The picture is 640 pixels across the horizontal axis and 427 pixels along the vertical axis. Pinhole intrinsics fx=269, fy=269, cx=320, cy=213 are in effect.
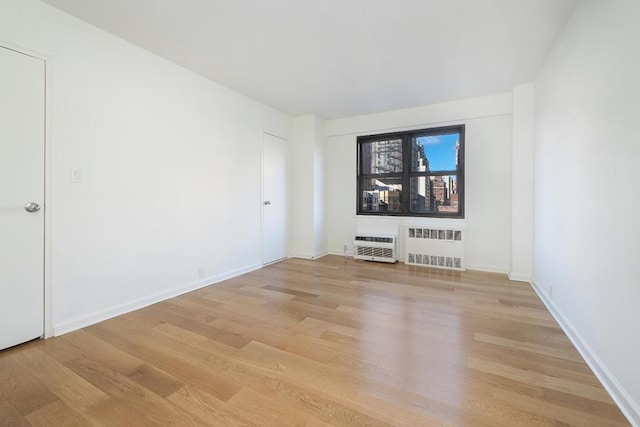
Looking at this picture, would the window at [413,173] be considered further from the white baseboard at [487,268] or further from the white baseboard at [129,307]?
the white baseboard at [129,307]

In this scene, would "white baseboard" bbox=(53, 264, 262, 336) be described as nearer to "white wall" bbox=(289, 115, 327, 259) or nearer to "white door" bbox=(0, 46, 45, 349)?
"white door" bbox=(0, 46, 45, 349)

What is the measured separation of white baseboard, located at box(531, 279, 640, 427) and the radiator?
5.51 ft

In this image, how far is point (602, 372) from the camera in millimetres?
1592

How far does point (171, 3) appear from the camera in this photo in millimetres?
2113

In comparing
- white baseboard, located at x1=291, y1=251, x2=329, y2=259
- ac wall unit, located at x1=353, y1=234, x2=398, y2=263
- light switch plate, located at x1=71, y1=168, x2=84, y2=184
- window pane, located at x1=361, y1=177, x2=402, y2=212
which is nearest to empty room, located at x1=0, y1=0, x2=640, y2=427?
light switch plate, located at x1=71, y1=168, x2=84, y2=184

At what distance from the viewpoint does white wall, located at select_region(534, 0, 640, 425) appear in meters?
1.38

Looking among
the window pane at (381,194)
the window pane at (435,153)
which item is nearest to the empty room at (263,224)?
the window pane at (435,153)

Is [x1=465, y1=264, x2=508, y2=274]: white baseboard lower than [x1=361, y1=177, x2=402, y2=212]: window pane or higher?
lower

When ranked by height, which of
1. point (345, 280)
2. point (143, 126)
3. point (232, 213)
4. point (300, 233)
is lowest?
point (345, 280)

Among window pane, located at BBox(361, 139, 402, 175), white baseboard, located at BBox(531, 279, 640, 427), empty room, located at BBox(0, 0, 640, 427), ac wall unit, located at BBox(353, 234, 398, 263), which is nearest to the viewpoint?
white baseboard, located at BBox(531, 279, 640, 427)

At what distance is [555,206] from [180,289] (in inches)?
156

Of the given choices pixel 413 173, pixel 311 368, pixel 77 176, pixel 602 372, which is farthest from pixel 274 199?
pixel 602 372

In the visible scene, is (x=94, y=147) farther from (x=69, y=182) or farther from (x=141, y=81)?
(x=141, y=81)

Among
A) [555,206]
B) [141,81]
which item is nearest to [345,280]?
[555,206]
